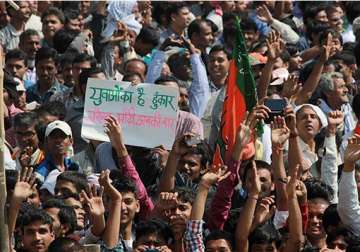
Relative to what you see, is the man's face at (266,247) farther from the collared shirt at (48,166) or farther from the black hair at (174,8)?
the black hair at (174,8)

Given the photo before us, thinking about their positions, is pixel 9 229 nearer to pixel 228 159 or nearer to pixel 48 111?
pixel 228 159

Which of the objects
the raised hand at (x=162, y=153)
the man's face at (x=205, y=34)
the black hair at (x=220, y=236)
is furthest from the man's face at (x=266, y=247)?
the man's face at (x=205, y=34)

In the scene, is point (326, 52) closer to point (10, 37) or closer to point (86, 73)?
point (86, 73)

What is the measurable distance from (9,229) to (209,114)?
3694 millimetres

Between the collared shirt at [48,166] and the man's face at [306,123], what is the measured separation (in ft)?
5.90

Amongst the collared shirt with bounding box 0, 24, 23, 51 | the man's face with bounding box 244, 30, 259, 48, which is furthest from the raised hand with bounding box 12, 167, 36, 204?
the man's face with bounding box 244, 30, 259, 48

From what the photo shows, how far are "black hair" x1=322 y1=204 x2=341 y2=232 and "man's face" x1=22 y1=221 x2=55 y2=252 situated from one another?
6.20 feet

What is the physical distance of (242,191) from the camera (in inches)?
499

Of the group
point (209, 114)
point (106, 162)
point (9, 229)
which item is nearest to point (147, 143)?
point (106, 162)

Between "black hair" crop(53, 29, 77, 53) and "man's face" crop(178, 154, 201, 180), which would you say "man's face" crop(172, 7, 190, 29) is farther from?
"man's face" crop(178, 154, 201, 180)

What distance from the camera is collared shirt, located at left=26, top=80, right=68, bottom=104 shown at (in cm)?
1534

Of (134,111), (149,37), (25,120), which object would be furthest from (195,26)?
(134,111)

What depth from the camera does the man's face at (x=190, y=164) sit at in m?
12.9

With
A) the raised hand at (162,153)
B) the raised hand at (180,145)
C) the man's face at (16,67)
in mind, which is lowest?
the raised hand at (162,153)
